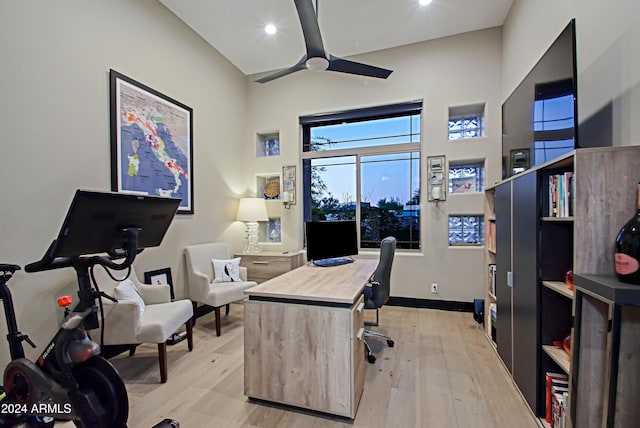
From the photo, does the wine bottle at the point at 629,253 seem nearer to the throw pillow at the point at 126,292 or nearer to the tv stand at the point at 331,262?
the tv stand at the point at 331,262

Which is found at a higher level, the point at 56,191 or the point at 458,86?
the point at 458,86

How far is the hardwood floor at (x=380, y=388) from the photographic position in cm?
180

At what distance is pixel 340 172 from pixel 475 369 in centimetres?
306

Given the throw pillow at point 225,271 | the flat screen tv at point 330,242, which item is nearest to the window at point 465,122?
the flat screen tv at point 330,242

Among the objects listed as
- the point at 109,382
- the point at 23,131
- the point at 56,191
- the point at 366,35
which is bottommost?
the point at 109,382

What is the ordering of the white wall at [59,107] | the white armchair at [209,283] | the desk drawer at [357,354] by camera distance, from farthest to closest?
the white armchair at [209,283] < the white wall at [59,107] < the desk drawer at [357,354]

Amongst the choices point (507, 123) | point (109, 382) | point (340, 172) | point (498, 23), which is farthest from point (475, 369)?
point (498, 23)

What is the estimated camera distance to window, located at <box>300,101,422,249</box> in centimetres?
412

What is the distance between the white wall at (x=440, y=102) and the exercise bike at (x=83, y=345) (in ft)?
10.8

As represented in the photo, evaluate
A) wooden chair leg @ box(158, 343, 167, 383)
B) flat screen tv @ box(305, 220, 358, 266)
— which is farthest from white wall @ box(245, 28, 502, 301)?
wooden chair leg @ box(158, 343, 167, 383)

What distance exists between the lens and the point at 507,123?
2867 mm

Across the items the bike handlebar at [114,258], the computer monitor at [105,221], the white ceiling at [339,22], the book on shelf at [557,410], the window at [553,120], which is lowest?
the book on shelf at [557,410]

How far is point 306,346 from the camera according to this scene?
5.94ft

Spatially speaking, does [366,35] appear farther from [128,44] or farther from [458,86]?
[128,44]
